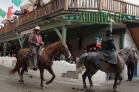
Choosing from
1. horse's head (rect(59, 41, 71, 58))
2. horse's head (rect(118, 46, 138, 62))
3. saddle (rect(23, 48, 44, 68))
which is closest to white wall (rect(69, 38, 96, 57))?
horse's head (rect(118, 46, 138, 62))

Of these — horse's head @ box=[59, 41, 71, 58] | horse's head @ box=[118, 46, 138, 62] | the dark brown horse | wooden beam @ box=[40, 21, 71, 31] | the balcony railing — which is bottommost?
the dark brown horse

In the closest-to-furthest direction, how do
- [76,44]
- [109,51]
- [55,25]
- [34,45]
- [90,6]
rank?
[109,51], [34,45], [90,6], [55,25], [76,44]

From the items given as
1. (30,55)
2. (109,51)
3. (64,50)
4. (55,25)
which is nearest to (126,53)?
(109,51)

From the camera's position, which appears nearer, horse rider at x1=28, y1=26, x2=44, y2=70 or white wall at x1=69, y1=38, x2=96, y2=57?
horse rider at x1=28, y1=26, x2=44, y2=70

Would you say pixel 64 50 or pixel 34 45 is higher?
pixel 34 45

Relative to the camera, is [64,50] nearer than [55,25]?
Yes

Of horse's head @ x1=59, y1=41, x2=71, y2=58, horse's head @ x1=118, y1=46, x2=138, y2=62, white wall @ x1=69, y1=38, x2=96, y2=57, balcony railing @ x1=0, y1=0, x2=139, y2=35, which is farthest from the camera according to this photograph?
white wall @ x1=69, y1=38, x2=96, y2=57

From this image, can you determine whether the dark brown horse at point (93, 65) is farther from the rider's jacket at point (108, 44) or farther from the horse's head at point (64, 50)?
the horse's head at point (64, 50)

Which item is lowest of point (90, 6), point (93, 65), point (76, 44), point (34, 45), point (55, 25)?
point (93, 65)

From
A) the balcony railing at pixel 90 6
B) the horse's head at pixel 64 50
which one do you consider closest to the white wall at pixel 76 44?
the balcony railing at pixel 90 6

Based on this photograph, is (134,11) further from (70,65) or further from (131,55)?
(70,65)

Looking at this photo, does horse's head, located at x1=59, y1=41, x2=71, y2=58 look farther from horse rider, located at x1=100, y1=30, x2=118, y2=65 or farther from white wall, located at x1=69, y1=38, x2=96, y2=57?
white wall, located at x1=69, y1=38, x2=96, y2=57

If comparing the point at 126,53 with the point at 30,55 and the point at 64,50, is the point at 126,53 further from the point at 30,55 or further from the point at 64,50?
the point at 30,55

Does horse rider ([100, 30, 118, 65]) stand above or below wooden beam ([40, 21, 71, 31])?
below
